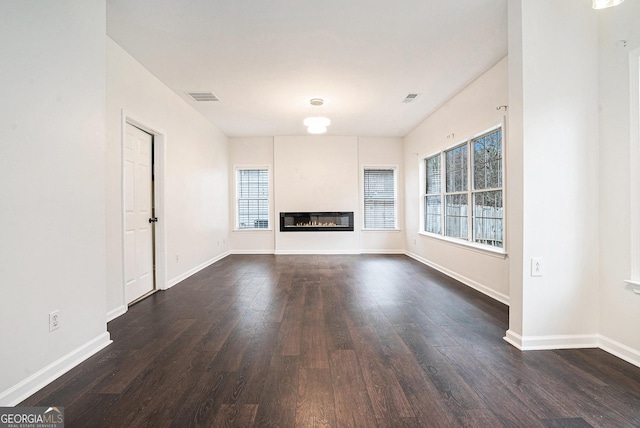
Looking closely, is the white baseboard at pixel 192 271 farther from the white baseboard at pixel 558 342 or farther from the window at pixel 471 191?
the window at pixel 471 191

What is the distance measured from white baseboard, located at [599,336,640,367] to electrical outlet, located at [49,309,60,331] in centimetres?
389

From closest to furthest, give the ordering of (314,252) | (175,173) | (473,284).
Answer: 1. (473,284)
2. (175,173)
3. (314,252)

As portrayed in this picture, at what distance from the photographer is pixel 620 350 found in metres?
2.07

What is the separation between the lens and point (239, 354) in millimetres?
2143

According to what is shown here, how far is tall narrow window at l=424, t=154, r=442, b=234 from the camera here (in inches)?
207

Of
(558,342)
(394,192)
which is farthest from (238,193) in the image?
(558,342)

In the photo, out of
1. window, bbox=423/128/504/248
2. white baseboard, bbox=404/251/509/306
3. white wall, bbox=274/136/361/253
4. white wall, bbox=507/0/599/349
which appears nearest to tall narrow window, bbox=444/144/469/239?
window, bbox=423/128/504/248

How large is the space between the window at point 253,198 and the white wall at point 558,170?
572cm

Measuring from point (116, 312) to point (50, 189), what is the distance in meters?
1.62

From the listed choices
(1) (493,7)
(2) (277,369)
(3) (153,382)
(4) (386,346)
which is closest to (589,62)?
(1) (493,7)

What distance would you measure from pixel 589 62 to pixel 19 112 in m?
3.90

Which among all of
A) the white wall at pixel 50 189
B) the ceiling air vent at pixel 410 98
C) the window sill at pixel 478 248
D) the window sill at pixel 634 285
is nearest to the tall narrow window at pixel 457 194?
the window sill at pixel 478 248

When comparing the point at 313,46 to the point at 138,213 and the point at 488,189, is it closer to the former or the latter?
the point at 488,189

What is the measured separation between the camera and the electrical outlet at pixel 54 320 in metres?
1.85
